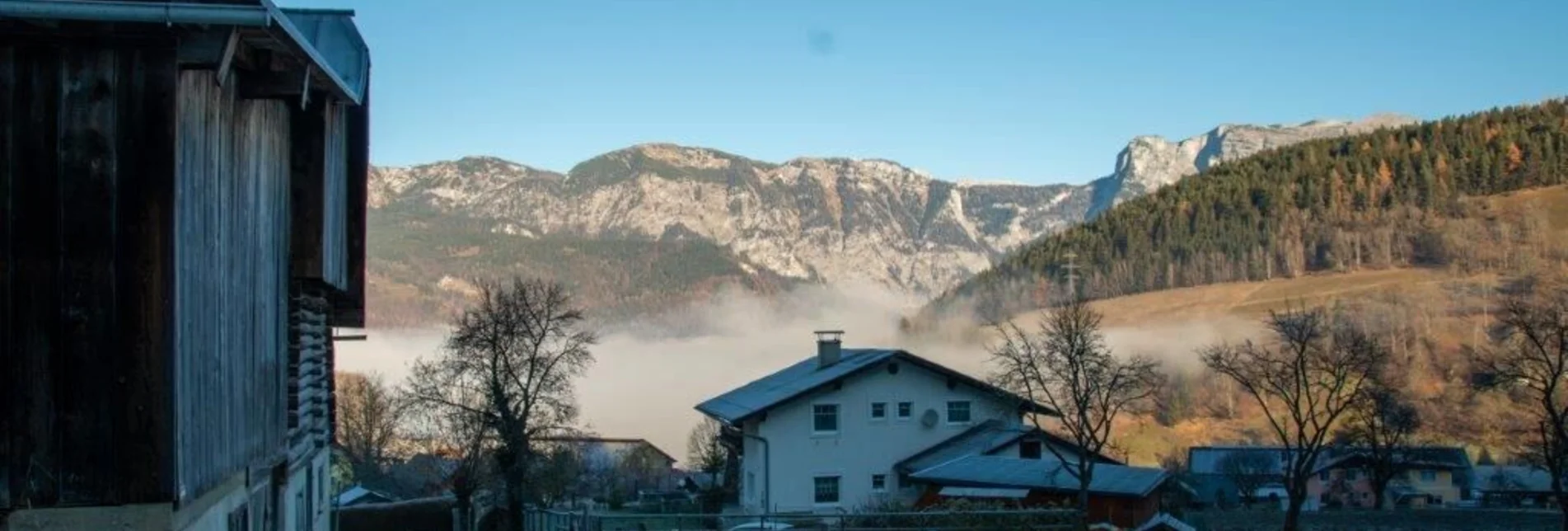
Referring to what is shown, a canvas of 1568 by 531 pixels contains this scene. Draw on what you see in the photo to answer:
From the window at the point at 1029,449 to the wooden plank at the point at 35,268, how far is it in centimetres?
4473

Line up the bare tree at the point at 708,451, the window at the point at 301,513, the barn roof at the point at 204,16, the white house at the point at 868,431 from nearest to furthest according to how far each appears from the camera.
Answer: the barn roof at the point at 204,16 → the window at the point at 301,513 → the white house at the point at 868,431 → the bare tree at the point at 708,451

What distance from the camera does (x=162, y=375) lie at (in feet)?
30.3

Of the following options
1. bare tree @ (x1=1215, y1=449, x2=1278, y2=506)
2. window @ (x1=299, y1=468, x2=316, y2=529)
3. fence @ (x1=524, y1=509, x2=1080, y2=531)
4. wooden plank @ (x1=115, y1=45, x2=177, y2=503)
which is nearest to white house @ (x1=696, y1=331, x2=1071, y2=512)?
fence @ (x1=524, y1=509, x2=1080, y2=531)

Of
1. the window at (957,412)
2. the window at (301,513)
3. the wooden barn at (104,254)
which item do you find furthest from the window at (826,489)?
the wooden barn at (104,254)

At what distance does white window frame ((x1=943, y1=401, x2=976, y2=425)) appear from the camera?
54625 millimetres

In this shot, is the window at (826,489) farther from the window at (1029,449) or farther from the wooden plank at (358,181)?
the wooden plank at (358,181)

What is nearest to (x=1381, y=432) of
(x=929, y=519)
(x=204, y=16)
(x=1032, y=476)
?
(x=1032, y=476)

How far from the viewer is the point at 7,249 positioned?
9.02 metres

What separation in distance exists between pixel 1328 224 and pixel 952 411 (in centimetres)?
13286

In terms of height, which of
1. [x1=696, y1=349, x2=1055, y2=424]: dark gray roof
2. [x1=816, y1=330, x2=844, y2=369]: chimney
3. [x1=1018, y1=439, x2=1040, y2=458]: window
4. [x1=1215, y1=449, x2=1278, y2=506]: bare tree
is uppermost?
[x1=816, y1=330, x2=844, y2=369]: chimney

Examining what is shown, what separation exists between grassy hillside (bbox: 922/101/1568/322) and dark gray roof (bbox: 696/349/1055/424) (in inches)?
4038

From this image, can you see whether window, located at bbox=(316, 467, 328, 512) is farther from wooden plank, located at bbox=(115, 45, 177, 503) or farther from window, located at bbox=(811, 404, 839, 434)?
window, located at bbox=(811, 404, 839, 434)

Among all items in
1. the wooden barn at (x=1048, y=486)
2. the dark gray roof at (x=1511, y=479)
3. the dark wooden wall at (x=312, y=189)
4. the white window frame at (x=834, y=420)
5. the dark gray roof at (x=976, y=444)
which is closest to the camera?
the dark wooden wall at (x=312, y=189)

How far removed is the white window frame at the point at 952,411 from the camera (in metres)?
54.6
